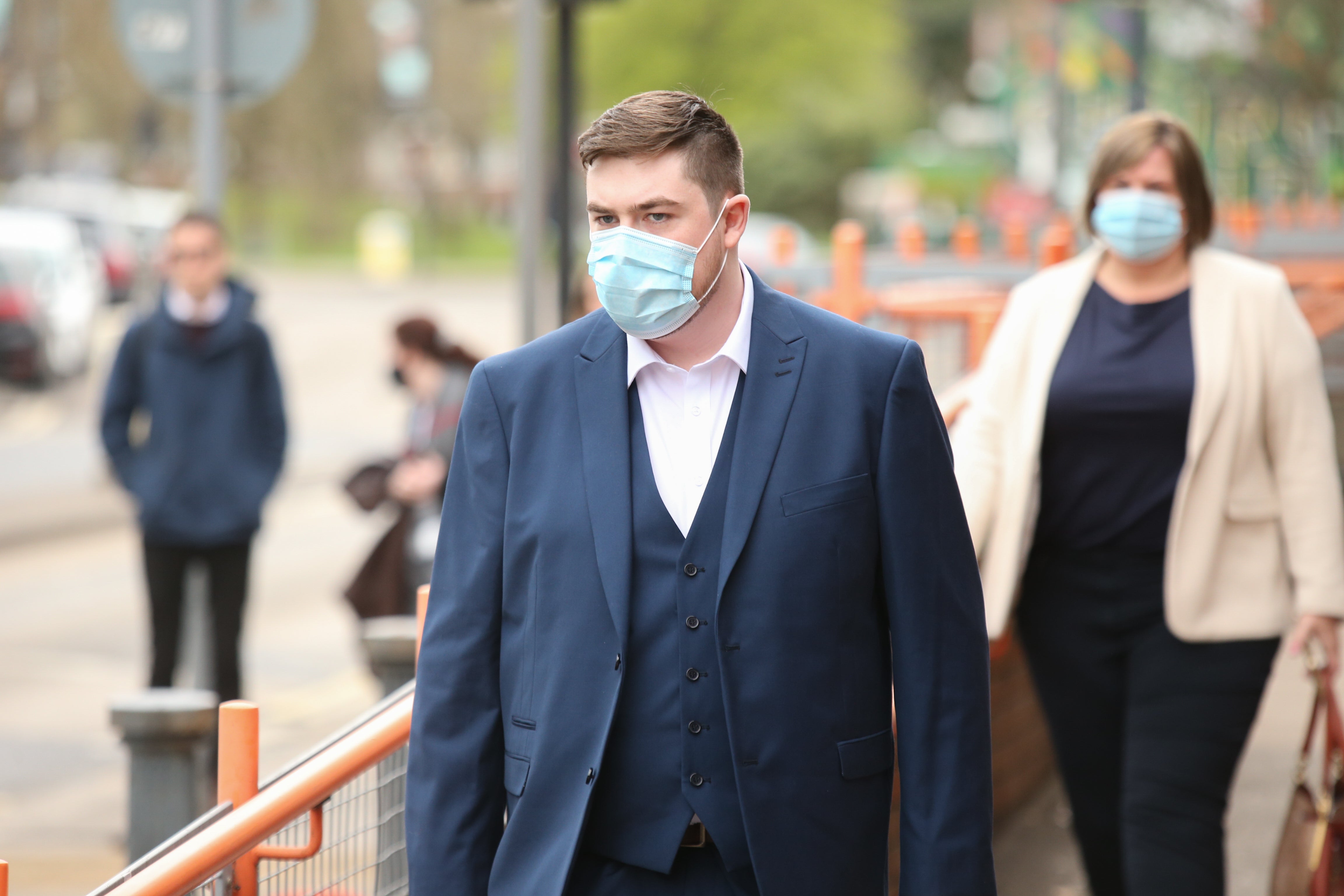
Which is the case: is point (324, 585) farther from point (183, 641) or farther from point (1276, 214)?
point (1276, 214)

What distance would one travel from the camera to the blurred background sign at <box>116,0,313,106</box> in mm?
5969

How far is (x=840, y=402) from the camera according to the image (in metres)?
2.16

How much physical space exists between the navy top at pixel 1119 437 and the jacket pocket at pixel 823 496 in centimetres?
150

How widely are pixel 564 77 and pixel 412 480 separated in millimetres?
→ 1682

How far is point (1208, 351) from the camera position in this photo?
11.4 ft

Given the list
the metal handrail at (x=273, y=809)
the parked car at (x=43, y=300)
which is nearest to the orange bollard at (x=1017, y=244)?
the metal handrail at (x=273, y=809)

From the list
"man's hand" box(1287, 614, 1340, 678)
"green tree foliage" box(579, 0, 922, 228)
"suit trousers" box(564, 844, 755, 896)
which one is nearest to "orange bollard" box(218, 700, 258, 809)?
"suit trousers" box(564, 844, 755, 896)

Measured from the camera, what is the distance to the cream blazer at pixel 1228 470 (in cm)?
339

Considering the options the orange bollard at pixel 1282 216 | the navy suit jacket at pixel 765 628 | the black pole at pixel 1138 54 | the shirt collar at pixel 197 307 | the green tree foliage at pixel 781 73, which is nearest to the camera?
the navy suit jacket at pixel 765 628

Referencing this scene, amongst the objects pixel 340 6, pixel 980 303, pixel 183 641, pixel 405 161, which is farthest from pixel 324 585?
pixel 405 161

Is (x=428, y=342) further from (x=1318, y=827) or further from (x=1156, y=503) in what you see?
(x=1318, y=827)

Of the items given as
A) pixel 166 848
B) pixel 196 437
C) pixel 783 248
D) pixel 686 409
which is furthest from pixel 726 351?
pixel 783 248

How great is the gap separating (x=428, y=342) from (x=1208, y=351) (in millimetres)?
3610

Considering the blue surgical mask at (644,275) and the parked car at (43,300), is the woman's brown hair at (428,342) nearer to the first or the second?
the blue surgical mask at (644,275)
